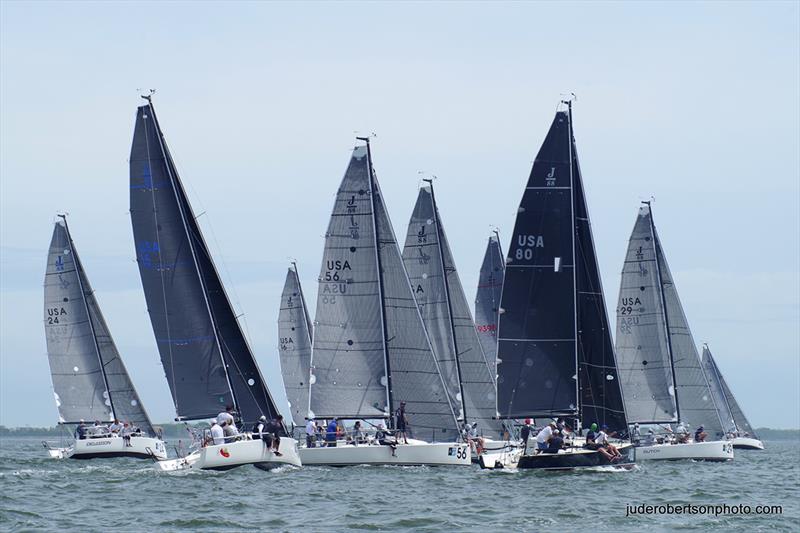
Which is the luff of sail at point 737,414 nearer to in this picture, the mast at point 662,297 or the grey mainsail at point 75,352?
the mast at point 662,297

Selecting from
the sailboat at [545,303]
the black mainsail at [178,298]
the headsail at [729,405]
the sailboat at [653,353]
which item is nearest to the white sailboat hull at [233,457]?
the black mainsail at [178,298]

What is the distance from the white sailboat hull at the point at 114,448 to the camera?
2079 inches

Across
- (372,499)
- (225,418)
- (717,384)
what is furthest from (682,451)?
(717,384)

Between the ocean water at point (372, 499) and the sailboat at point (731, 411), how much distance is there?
1442 inches

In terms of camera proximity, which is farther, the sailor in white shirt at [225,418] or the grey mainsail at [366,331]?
the grey mainsail at [366,331]

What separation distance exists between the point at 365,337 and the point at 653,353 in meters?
17.2

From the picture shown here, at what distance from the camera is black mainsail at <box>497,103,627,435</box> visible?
135ft

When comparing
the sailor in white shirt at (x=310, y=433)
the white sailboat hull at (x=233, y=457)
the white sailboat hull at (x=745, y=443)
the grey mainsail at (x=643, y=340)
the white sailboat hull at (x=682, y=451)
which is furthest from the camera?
the white sailboat hull at (x=745, y=443)

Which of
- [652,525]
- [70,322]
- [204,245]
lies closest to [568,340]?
[204,245]

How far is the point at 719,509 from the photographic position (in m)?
30.7

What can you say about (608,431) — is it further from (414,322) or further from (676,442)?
(676,442)

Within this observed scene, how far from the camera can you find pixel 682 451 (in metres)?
53.4

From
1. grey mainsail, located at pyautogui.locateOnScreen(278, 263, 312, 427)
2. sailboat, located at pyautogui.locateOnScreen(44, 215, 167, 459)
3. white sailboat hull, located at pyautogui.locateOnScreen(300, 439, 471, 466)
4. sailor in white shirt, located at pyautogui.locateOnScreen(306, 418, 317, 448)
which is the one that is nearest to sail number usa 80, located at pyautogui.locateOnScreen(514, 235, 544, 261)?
white sailboat hull, located at pyautogui.locateOnScreen(300, 439, 471, 466)

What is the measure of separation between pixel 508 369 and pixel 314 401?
597cm
